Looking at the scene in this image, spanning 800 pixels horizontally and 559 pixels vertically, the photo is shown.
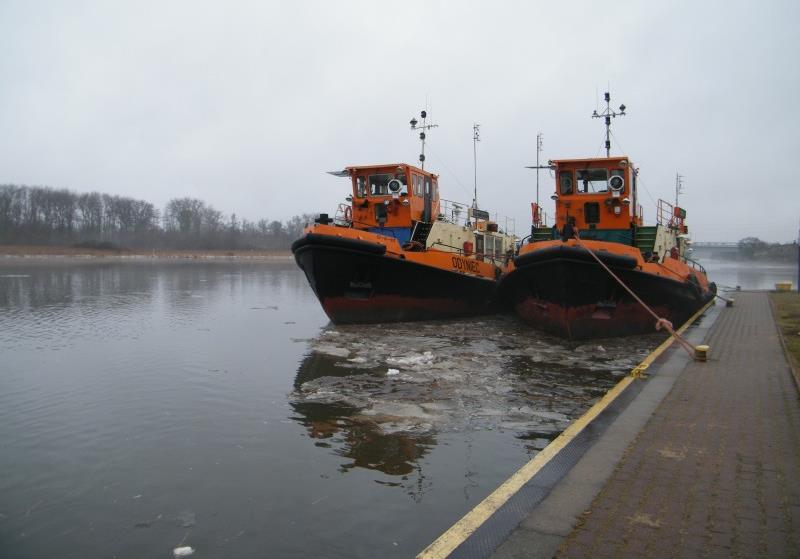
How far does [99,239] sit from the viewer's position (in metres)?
84.2

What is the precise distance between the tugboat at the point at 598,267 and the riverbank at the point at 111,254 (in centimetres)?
5784

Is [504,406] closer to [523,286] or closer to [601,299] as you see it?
[601,299]

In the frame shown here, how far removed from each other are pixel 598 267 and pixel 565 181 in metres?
3.79

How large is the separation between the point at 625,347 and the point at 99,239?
86524mm

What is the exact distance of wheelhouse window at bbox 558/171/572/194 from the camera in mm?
14938

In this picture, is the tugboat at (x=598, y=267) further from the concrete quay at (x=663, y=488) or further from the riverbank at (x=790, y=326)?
the concrete quay at (x=663, y=488)

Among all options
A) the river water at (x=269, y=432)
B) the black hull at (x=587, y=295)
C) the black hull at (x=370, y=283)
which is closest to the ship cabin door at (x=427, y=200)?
the black hull at (x=370, y=283)

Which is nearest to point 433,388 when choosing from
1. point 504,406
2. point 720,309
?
point 504,406

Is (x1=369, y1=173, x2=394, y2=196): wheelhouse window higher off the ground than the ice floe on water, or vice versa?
(x1=369, y1=173, x2=394, y2=196): wheelhouse window

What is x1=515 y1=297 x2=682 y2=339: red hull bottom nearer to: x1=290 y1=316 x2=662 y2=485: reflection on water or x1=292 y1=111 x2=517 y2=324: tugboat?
x1=290 y1=316 x2=662 y2=485: reflection on water

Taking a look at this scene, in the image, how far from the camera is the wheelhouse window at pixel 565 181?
49.0ft

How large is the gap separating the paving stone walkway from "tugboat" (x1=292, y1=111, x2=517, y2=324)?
842 centimetres

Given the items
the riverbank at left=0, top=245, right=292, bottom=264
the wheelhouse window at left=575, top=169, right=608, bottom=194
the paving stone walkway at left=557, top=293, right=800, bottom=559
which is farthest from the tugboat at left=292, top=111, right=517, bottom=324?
the riverbank at left=0, top=245, right=292, bottom=264

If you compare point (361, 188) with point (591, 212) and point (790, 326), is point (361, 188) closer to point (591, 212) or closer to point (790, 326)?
point (591, 212)
